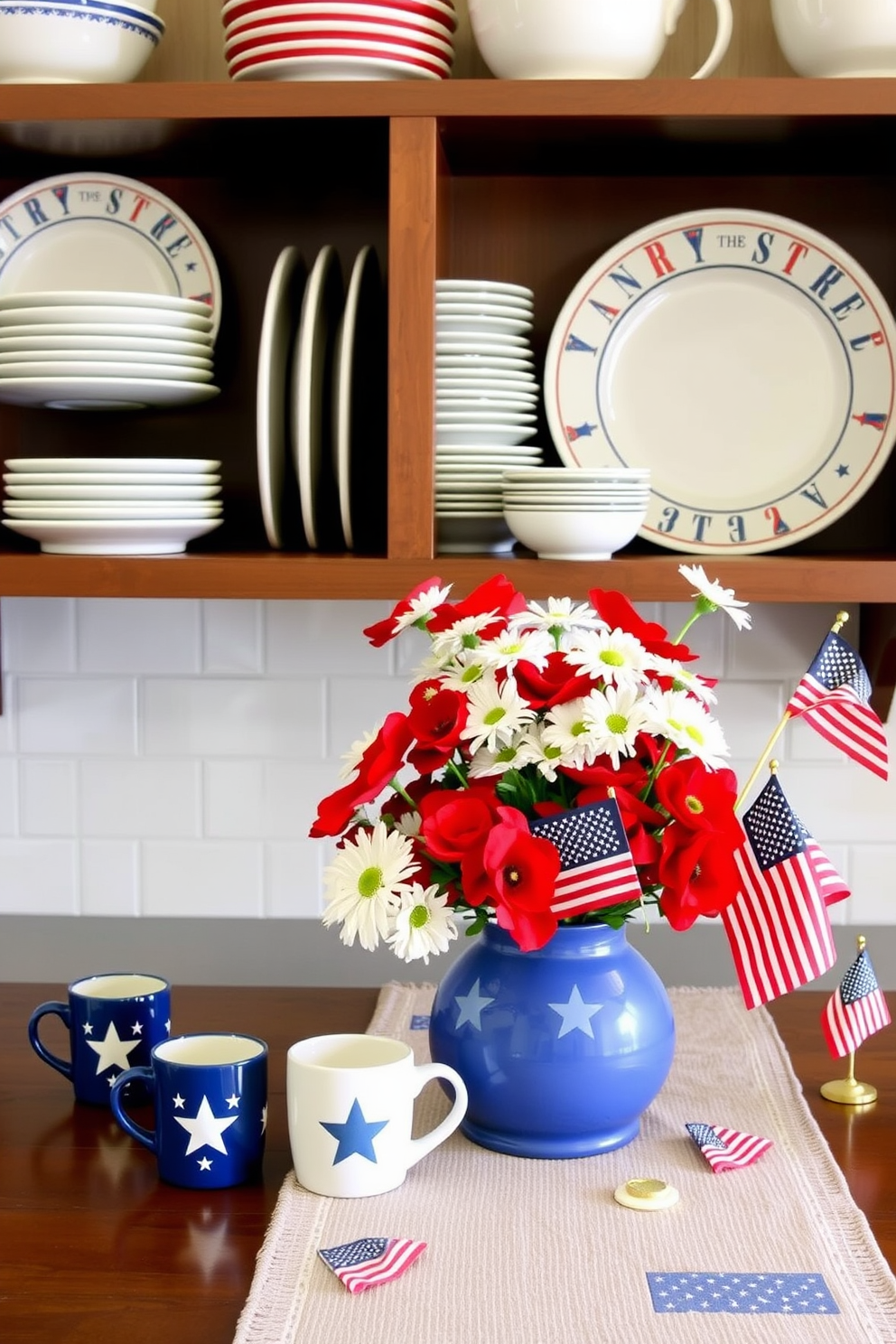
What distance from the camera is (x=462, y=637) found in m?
1.00

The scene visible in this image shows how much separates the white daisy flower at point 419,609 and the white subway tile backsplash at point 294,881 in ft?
2.40

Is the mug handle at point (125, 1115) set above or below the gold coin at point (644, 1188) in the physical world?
above

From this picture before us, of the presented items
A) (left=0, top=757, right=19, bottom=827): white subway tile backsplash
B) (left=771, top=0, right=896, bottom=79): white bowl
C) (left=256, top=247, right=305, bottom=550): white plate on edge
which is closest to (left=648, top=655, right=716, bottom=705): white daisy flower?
(left=256, top=247, right=305, bottom=550): white plate on edge

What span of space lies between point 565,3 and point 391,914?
0.83 metres

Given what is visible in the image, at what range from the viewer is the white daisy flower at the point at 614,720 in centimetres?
94

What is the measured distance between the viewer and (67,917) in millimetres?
1731

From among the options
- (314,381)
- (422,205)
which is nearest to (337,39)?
(422,205)

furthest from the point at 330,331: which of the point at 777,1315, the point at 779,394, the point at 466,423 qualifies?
the point at 777,1315

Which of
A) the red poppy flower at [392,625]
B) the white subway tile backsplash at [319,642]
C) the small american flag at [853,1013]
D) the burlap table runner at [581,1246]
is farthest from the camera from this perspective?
the white subway tile backsplash at [319,642]

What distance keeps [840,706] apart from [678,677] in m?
0.19

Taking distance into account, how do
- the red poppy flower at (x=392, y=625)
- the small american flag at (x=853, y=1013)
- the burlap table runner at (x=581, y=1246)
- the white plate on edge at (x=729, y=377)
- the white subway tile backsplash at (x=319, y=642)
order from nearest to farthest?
1. the burlap table runner at (x=581, y=1246)
2. the red poppy flower at (x=392, y=625)
3. the small american flag at (x=853, y=1013)
4. the white plate on edge at (x=729, y=377)
5. the white subway tile backsplash at (x=319, y=642)

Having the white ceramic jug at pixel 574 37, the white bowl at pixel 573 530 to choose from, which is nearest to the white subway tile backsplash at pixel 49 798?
the white bowl at pixel 573 530

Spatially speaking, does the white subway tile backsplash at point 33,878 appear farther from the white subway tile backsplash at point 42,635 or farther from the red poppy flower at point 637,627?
the red poppy flower at point 637,627

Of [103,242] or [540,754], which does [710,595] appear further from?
[103,242]
